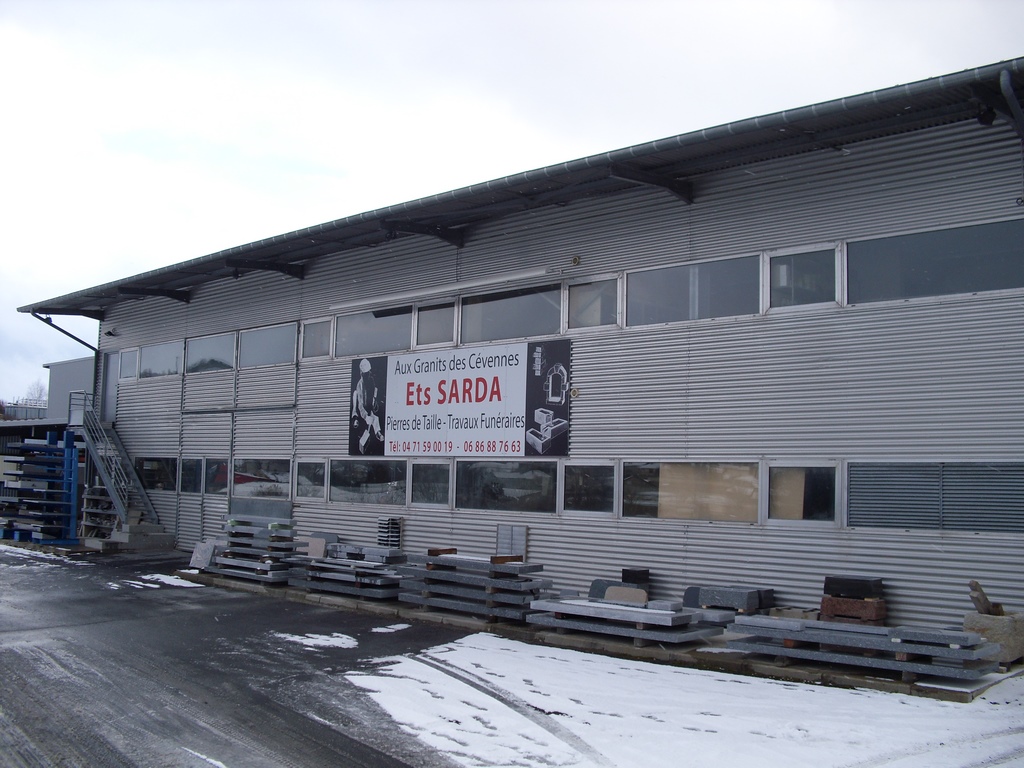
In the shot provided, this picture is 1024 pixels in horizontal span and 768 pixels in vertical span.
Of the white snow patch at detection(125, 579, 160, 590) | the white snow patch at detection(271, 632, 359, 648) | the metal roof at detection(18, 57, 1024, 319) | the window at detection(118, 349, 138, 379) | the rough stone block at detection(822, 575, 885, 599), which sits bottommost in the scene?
the white snow patch at detection(125, 579, 160, 590)

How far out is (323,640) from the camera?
37.8 feet

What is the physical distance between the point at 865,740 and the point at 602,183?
8.79 metres

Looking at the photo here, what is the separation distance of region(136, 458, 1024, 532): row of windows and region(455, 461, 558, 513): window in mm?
17

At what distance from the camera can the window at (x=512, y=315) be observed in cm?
1473

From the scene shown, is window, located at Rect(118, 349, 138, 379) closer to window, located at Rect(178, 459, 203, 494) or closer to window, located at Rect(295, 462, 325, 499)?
window, located at Rect(178, 459, 203, 494)

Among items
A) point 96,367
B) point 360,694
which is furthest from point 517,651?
point 96,367

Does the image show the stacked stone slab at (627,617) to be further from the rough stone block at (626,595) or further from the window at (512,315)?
the window at (512,315)

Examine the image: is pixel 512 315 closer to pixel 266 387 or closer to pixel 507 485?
pixel 507 485

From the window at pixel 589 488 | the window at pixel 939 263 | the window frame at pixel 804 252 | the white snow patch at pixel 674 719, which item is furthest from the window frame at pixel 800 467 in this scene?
the white snow patch at pixel 674 719

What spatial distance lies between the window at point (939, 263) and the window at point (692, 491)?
2818 mm

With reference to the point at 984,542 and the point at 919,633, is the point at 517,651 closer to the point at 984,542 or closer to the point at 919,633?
the point at 919,633

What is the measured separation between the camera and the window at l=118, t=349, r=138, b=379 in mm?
24438

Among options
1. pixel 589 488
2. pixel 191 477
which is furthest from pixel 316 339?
pixel 589 488

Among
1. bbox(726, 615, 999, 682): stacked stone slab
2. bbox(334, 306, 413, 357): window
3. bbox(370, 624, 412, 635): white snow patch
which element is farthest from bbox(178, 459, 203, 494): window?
bbox(726, 615, 999, 682): stacked stone slab
